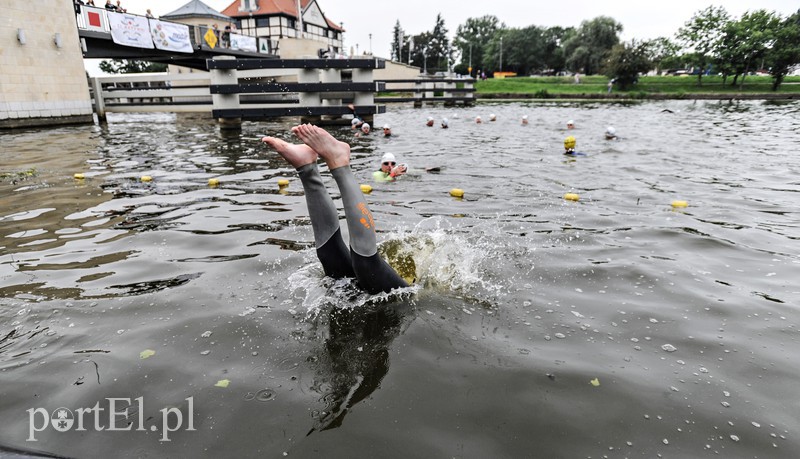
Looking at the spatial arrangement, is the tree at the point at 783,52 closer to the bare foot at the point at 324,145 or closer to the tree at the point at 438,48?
the bare foot at the point at 324,145

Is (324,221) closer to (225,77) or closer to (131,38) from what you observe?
(225,77)

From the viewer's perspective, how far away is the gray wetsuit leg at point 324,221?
3.55 metres

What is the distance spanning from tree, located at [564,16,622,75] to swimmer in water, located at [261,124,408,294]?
79.7 meters

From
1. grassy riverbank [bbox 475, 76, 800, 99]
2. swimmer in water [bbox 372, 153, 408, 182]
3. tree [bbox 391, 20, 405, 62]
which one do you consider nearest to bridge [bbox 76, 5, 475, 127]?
swimmer in water [bbox 372, 153, 408, 182]

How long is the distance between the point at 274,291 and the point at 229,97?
14.9 metres

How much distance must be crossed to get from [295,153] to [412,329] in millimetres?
1626

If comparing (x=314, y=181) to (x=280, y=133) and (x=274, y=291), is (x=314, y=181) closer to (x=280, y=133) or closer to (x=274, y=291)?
(x=274, y=291)

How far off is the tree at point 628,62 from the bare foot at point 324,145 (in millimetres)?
54392

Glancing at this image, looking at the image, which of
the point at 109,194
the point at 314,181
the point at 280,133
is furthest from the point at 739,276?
the point at 280,133

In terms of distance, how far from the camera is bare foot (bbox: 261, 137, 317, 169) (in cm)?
337

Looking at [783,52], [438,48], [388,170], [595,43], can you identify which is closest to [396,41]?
[438,48]

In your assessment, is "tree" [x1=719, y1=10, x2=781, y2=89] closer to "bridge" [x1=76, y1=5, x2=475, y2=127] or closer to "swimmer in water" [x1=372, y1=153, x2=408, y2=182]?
"bridge" [x1=76, y1=5, x2=475, y2=127]

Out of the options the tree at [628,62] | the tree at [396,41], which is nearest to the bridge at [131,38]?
the tree at [628,62]

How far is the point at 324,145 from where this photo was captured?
3359 mm
